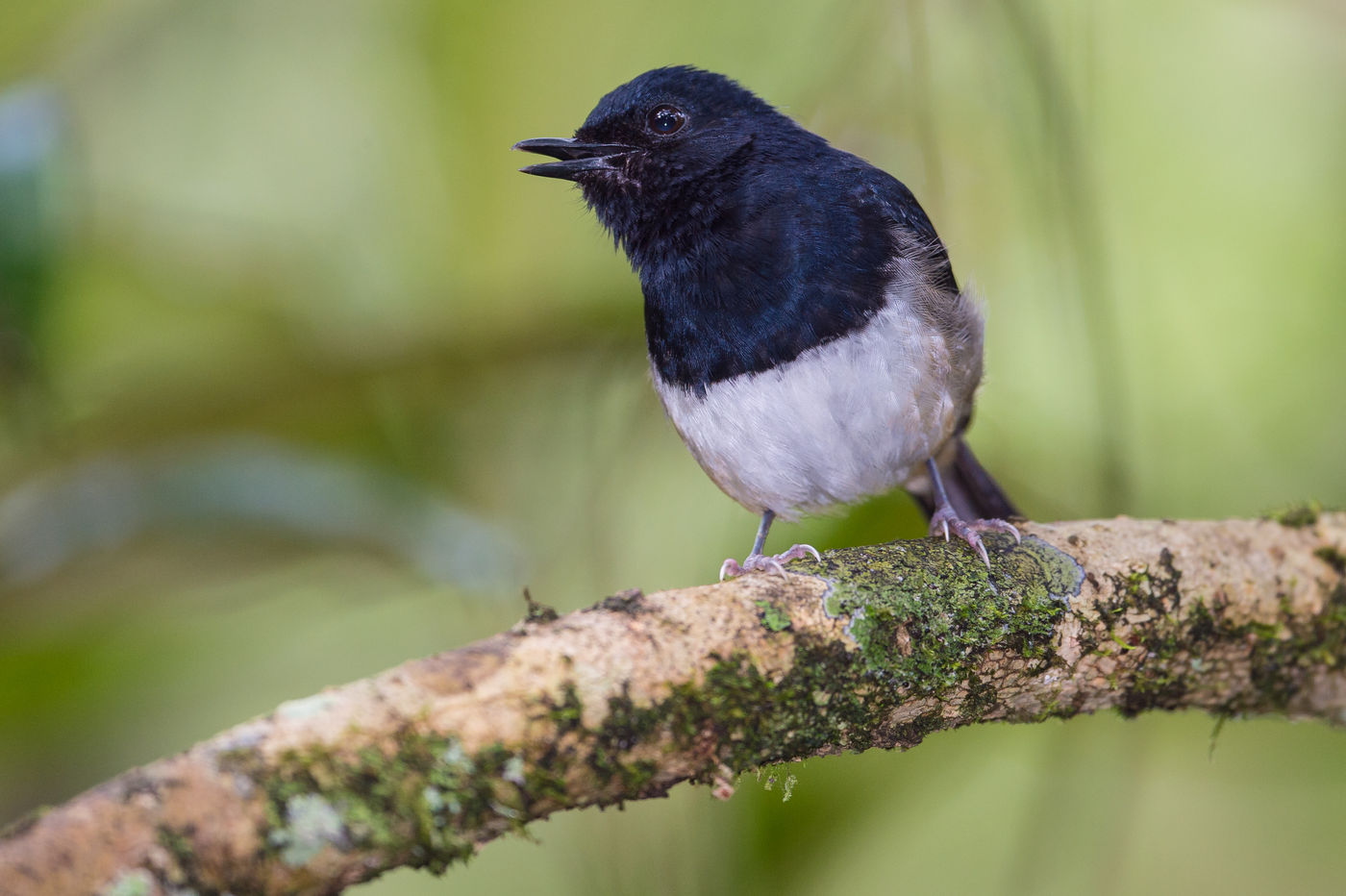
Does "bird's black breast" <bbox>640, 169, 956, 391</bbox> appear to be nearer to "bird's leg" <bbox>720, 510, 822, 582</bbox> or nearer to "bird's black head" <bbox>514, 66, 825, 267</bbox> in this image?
"bird's black head" <bbox>514, 66, 825, 267</bbox>

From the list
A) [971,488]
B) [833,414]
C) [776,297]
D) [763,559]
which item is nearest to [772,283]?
[776,297]

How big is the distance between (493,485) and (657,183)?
1688 millimetres

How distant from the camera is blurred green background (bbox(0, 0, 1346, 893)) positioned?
3367 millimetres

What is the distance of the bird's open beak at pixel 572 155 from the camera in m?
3.35

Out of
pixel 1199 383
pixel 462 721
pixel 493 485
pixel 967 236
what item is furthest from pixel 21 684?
pixel 1199 383

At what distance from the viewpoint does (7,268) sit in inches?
116

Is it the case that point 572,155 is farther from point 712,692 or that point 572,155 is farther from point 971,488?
point 712,692

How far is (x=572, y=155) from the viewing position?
11.3 feet

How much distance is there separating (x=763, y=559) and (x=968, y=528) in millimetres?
545

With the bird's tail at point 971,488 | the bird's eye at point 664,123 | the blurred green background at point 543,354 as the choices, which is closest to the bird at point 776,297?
the bird's eye at point 664,123

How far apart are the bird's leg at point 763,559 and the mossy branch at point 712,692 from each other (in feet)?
0.44

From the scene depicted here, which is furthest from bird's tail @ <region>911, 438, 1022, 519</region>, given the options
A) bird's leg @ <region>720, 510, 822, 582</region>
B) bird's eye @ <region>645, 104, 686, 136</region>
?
bird's eye @ <region>645, 104, 686, 136</region>

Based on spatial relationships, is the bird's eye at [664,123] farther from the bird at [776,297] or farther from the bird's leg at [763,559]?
the bird's leg at [763,559]

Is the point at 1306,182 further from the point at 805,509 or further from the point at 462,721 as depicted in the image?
the point at 462,721
